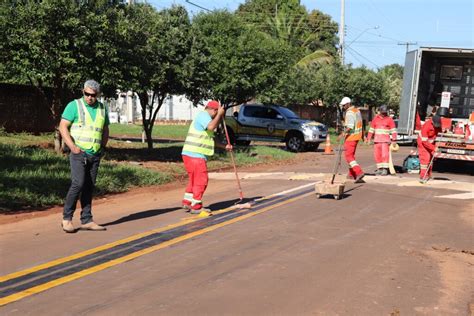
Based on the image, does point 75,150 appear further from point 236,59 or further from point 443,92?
point 443,92

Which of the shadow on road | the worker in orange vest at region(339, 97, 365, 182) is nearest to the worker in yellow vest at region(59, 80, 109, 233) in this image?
the shadow on road

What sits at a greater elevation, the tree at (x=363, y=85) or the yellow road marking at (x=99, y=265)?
the tree at (x=363, y=85)

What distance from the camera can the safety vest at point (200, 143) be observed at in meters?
8.90

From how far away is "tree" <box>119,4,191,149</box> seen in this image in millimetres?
14742

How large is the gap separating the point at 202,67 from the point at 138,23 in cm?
339

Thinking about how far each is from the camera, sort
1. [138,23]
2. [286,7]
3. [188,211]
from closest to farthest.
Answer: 1. [188,211]
2. [138,23]
3. [286,7]

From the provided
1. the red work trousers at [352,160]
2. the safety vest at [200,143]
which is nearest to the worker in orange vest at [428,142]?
the red work trousers at [352,160]

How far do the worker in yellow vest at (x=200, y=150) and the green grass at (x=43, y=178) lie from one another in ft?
9.25

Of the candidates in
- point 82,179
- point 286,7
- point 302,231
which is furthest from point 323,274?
point 286,7

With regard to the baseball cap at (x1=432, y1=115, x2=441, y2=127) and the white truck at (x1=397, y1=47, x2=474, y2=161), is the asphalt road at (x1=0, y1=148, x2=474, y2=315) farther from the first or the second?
the white truck at (x1=397, y1=47, x2=474, y2=161)

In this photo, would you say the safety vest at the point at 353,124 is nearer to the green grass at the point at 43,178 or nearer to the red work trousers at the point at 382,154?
the red work trousers at the point at 382,154

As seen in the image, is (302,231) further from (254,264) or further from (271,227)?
(254,264)

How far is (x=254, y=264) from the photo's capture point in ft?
20.0

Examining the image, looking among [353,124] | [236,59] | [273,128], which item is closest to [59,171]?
[353,124]
